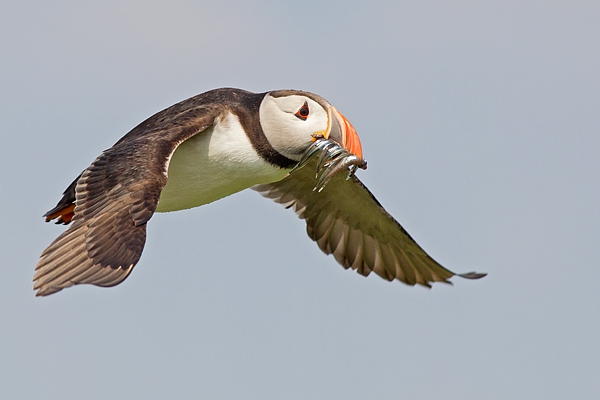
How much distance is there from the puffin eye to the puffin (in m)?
0.01

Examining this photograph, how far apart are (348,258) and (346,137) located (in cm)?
284

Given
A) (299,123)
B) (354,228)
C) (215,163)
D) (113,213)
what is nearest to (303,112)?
(299,123)

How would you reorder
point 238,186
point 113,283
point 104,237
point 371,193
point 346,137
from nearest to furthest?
point 113,283, point 104,237, point 346,137, point 238,186, point 371,193

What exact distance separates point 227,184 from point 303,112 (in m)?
1.24

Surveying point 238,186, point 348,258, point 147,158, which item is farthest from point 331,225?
point 147,158

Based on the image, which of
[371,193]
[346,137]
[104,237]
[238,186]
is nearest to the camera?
[104,237]

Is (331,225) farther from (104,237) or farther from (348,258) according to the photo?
(104,237)

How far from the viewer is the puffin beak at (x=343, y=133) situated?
38.4ft

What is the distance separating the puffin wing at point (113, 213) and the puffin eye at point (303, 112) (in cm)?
119

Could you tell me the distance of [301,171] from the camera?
45.5ft

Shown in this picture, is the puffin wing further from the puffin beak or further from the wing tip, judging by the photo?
the wing tip

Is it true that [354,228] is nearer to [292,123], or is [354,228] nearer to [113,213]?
[292,123]

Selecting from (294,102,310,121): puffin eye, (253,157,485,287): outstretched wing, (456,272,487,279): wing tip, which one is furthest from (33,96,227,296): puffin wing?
(456,272,487,279): wing tip

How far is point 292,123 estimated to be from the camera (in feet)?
39.4
